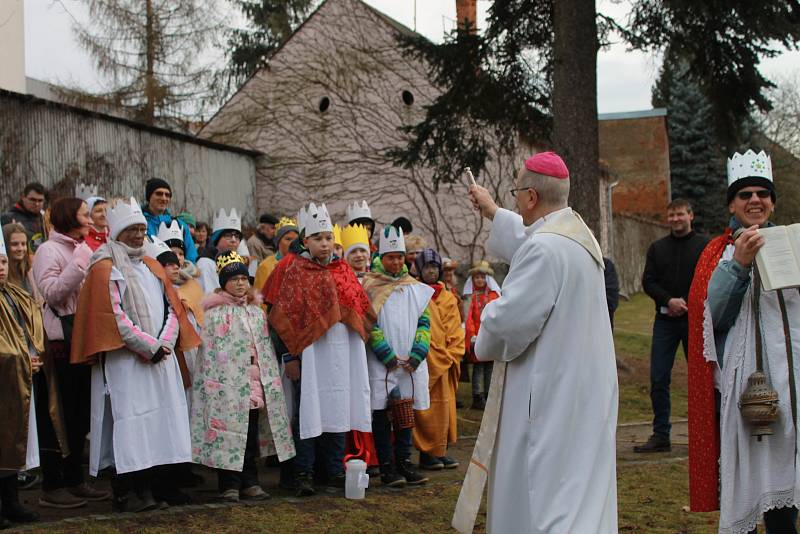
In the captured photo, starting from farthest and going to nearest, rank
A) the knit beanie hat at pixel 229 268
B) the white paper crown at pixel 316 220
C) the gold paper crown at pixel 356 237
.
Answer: the gold paper crown at pixel 356 237, the white paper crown at pixel 316 220, the knit beanie hat at pixel 229 268

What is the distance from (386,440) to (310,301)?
1.38 m

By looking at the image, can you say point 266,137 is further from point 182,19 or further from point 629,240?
point 629,240

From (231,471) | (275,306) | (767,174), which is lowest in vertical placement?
(231,471)

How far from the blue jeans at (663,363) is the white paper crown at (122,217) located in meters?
5.00

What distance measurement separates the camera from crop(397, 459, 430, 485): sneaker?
305 inches

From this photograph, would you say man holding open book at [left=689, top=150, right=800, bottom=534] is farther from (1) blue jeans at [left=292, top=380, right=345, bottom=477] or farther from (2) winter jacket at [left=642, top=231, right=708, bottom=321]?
(2) winter jacket at [left=642, top=231, right=708, bottom=321]

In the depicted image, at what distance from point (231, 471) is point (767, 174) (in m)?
4.34

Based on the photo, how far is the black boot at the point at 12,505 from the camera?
6.14 meters

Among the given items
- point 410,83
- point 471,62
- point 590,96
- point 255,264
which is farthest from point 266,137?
point 255,264

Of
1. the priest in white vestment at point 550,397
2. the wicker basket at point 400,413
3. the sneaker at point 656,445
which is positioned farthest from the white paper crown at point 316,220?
the sneaker at point 656,445

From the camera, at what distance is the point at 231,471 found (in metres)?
7.01

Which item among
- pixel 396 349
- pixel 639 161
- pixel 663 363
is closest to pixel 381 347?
pixel 396 349

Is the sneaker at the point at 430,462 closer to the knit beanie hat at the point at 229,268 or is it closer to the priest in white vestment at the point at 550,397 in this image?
the knit beanie hat at the point at 229,268

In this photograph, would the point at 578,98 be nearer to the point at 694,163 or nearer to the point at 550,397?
the point at 550,397
